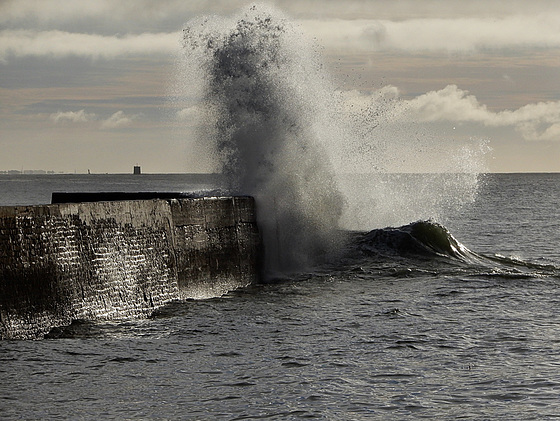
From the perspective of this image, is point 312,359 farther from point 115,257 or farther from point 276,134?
point 276,134

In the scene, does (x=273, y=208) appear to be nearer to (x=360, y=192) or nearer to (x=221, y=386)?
(x=360, y=192)

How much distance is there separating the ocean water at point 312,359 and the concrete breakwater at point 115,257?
239 millimetres

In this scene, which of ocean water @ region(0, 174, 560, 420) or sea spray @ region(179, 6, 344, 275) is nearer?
ocean water @ region(0, 174, 560, 420)

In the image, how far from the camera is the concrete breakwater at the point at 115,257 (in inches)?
283

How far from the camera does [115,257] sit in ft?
28.7

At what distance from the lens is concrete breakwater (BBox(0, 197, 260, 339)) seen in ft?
23.6

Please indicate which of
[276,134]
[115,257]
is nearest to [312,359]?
[115,257]

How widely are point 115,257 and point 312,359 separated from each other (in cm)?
277

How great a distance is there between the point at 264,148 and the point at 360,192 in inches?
161

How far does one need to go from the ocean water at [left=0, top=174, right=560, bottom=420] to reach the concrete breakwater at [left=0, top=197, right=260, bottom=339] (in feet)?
0.78

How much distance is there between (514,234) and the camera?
2616 centimetres

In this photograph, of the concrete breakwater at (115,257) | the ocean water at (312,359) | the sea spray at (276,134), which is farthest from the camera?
the sea spray at (276,134)

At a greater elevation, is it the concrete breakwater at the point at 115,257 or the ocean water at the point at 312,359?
the concrete breakwater at the point at 115,257

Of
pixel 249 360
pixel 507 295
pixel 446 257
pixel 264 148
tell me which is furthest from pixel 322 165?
pixel 249 360
